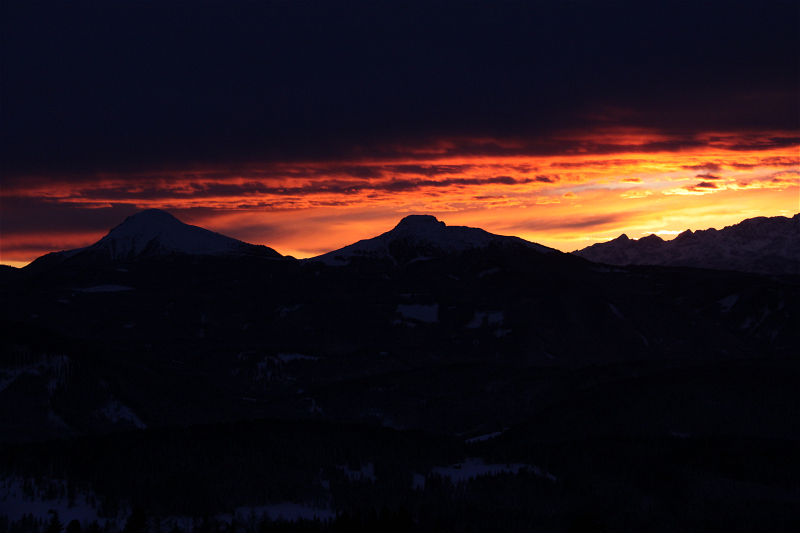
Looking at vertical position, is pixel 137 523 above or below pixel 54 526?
below

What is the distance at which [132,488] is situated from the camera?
16875 centimetres

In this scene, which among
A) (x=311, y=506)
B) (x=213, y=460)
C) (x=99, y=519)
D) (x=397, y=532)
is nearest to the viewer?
(x=397, y=532)

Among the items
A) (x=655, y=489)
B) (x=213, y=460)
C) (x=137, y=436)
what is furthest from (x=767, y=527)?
(x=137, y=436)

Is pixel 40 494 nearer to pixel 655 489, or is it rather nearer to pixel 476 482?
pixel 476 482

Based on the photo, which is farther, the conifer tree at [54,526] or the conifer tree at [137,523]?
the conifer tree at [137,523]

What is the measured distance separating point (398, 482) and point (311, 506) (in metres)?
18.6

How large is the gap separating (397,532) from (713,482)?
74.6 m

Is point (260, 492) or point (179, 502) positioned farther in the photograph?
point (260, 492)

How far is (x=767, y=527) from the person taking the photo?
168250 mm

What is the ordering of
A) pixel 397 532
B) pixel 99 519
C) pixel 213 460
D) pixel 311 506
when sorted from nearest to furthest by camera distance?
pixel 397 532, pixel 99 519, pixel 311 506, pixel 213 460

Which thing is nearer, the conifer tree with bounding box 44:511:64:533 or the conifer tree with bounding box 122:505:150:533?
the conifer tree with bounding box 44:511:64:533

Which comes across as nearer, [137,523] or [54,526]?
[54,526]

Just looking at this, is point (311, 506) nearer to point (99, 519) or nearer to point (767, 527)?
point (99, 519)

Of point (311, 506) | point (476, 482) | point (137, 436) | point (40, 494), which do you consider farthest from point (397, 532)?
point (137, 436)
